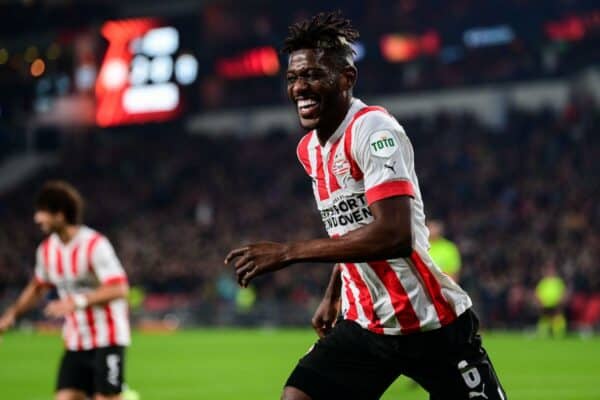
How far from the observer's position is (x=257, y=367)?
18844 mm

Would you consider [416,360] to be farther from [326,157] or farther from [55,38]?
[55,38]

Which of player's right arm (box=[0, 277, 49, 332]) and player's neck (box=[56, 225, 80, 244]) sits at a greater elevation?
player's neck (box=[56, 225, 80, 244])

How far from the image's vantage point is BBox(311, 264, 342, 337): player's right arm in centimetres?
618

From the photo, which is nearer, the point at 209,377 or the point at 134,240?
the point at 209,377

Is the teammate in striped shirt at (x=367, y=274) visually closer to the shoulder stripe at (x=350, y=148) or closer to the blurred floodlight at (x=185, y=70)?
the shoulder stripe at (x=350, y=148)

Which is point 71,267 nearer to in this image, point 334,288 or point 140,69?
point 334,288

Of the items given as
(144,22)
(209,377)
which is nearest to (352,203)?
(209,377)

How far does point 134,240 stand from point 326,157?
36.2 meters

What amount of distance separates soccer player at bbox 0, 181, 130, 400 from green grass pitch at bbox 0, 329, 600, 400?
209 inches

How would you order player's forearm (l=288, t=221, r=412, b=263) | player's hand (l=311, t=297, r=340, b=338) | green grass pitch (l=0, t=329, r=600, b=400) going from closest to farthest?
player's forearm (l=288, t=221, r=412, b=263)
player's hand (l=311, t=297, r=340, b=338)
green grass pitch (l=0, t=329, r=600, b=400)

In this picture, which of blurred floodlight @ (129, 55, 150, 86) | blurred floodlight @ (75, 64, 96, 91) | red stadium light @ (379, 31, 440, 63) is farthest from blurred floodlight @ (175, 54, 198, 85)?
red stadium light @ (379, 31, 440, 63)

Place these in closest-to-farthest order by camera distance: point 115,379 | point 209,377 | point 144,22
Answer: point 115,379 → point 209,377 → point 144,22

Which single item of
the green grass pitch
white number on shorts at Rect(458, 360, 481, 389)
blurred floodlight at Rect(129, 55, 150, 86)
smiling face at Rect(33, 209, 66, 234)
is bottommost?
the green grass pitch

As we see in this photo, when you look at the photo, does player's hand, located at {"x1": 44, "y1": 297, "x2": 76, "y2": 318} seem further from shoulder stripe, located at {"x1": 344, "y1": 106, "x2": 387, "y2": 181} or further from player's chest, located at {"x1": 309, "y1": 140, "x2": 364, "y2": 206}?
shoulder stripe, located at {"x1": 344, "y1": 106, "x2": 387, "y2": 181}
